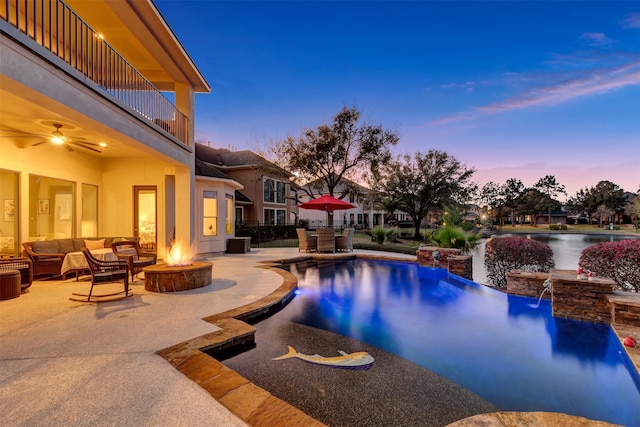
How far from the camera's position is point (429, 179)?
24672 mm

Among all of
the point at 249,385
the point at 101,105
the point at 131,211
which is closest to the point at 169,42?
the point at 101,105

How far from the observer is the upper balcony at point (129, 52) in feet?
19.4

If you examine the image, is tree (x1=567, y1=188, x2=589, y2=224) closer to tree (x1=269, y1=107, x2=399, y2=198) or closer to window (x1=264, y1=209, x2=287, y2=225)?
tree (x1=269, y1=107, x2=399, y2=198)

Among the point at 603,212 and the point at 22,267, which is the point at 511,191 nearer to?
the point at 603,212

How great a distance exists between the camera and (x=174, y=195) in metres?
10.1

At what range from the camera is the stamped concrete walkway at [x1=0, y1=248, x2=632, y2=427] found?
212 centimetres

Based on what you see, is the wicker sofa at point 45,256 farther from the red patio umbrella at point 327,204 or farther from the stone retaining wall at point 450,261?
the stone retaining wall at point 450,261

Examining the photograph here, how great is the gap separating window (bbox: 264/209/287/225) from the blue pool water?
54.9ft

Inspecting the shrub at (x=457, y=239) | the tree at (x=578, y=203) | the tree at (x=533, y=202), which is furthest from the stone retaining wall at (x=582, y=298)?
the tree at (x=578, y=203)

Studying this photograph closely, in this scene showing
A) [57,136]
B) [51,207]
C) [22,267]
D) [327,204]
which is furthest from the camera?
[327,204]

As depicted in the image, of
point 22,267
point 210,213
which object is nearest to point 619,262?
point 22,267

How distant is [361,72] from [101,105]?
39.3 ft

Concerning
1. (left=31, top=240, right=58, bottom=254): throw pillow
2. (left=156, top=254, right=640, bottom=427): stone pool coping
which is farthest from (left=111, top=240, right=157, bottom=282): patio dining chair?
(left=156, top=254, right=640, bottom=427): stone pool coping

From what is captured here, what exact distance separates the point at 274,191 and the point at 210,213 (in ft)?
39.6
